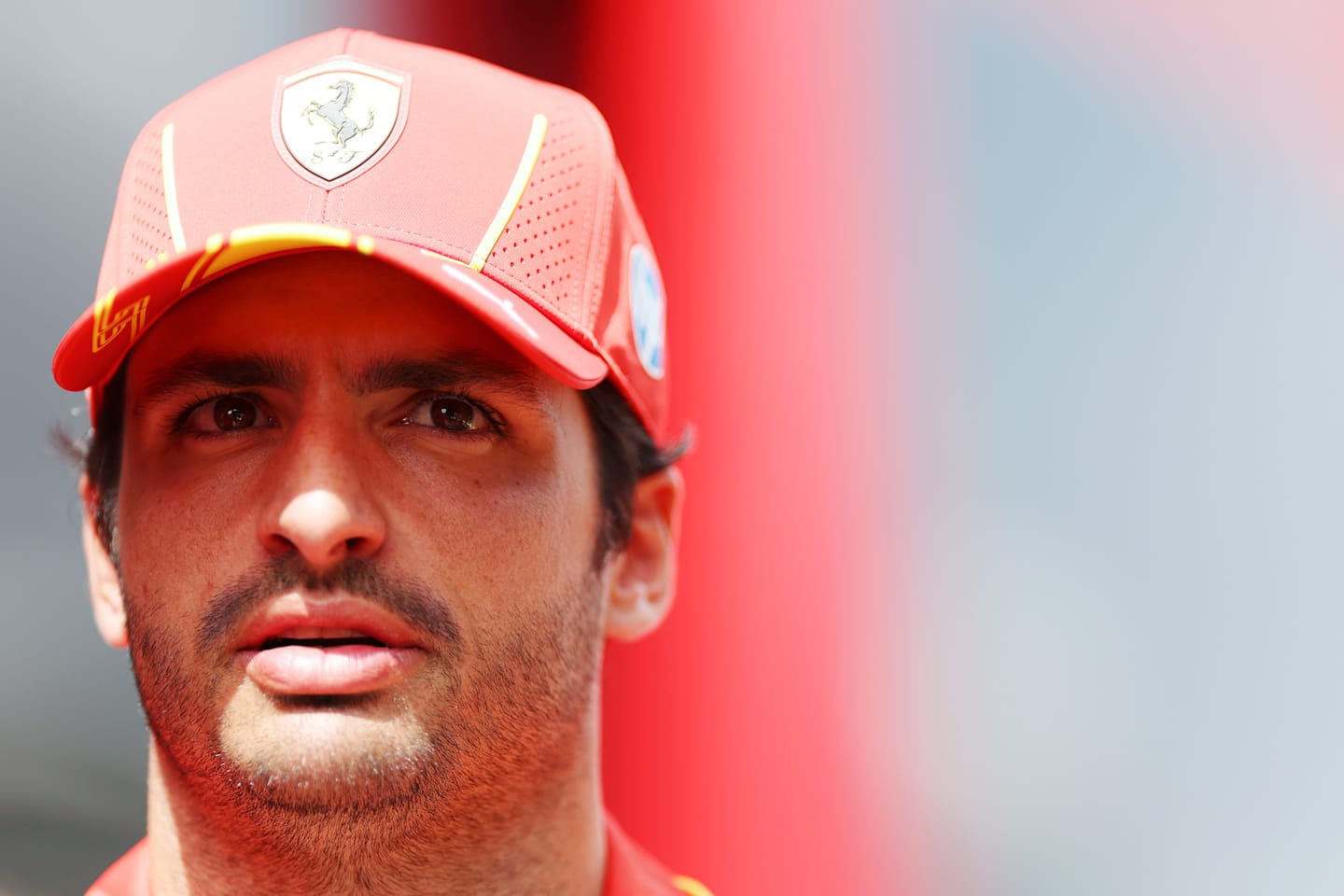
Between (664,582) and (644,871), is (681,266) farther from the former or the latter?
(644,871)

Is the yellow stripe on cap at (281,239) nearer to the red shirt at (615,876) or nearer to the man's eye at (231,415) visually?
the man's eye at (231,415)

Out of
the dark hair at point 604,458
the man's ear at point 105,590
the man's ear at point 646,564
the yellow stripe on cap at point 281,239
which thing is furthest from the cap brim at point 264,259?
the man's ear at point 646,564

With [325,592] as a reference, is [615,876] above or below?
below

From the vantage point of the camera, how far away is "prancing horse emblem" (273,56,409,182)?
1.20 m

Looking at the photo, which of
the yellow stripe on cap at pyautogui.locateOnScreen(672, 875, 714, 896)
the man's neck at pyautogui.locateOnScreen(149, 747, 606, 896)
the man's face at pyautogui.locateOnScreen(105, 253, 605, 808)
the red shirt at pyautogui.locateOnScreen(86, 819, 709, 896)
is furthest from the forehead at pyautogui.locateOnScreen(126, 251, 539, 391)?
the yellow stripe on cap at pyautogui.locateOnScreen(672, 875, 714, 896)

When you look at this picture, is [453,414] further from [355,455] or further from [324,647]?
[324,647]

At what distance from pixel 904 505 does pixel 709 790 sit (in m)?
0.56

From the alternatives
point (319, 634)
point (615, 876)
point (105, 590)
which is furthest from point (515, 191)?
point (615, 876)

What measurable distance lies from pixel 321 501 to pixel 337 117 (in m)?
0.38

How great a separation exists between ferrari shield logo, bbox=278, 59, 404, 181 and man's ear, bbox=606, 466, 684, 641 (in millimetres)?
514

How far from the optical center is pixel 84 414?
172 cm

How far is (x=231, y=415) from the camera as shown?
1.25m

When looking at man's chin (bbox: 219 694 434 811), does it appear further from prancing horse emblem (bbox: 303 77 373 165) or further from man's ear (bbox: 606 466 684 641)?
prancing horse emblem (bbox: 303 77 373 165)

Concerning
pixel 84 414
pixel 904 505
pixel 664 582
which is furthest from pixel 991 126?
pixel 84 414
